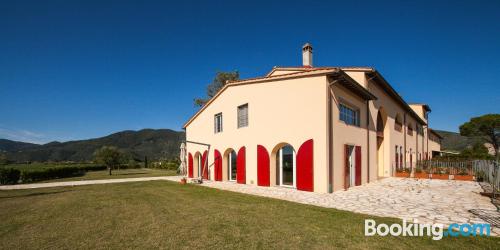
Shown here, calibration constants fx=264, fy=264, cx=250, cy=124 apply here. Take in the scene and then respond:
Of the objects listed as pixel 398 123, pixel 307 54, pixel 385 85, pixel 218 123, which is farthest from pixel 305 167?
pixel 398 123

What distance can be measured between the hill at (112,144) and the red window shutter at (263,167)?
82.0 metres

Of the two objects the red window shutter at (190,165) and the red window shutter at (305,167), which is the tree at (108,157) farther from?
the red window shutter at (305,167)

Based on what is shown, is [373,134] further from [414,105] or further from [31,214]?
[414,105]

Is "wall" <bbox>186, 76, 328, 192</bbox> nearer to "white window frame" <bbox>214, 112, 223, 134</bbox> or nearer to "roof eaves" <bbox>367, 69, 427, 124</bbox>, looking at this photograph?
→ "white window frame" <bbox>214, 112, 223, 134</bbox>

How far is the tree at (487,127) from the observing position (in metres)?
53.8

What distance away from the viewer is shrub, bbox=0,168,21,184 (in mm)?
22438

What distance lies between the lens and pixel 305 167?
12438mm

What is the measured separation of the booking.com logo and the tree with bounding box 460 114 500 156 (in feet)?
207

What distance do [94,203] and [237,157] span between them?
828 cm

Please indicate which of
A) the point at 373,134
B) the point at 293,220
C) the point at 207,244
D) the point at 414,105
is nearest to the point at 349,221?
the point at 293,220

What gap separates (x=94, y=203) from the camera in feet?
33.0

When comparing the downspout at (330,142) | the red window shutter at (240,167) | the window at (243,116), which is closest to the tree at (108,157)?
the red window shutter at (240,167)

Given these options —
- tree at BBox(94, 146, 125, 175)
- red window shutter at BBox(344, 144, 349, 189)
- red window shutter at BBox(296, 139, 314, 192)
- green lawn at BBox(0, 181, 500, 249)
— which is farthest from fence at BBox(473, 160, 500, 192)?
tree at BBox(94, 146, 125, 175)

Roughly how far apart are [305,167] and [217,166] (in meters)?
8.09
